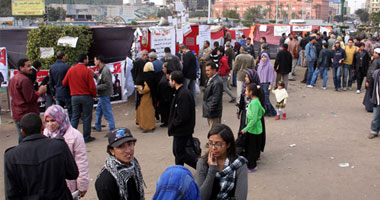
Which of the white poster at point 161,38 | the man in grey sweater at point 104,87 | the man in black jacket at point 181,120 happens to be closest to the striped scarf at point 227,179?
the man in black jacket at point 181,120

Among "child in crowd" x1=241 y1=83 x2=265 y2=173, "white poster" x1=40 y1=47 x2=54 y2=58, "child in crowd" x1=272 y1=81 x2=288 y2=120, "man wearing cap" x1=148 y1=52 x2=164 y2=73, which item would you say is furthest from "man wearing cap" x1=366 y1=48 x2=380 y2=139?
"white poster" x1=40 y1=47 x2=54 y2=58

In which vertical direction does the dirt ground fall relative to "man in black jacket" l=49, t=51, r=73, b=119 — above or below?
below

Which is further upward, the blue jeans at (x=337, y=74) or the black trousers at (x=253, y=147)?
the blue jeans at (x=337, y=74)

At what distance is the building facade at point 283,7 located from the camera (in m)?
126

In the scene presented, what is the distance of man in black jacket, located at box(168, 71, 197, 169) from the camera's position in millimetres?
5258

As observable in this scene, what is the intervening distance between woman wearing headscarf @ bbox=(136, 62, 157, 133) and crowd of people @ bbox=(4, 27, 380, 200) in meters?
0.02

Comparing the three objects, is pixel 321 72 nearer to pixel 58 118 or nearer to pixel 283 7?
pixel 58 118

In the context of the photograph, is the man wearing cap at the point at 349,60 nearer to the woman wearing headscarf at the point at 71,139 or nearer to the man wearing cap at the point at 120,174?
the woman wearing headscarf at the point at 71,139

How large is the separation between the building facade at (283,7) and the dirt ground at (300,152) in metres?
115

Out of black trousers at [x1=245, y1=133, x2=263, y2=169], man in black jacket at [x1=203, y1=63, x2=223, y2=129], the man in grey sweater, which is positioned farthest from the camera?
the man in grey sweater

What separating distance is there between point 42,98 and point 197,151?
607cm

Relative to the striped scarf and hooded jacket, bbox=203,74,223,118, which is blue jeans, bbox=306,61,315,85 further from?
the striped scarf

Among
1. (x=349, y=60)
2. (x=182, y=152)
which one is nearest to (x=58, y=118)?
(x=182, y=152)

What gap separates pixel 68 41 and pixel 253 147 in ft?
21.0
